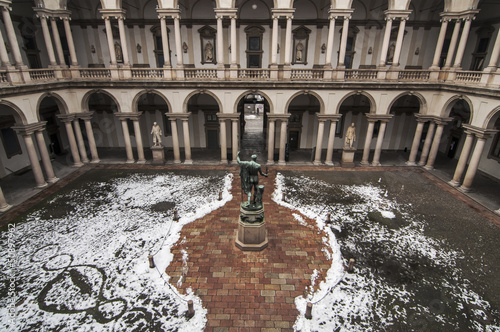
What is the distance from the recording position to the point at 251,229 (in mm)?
11711

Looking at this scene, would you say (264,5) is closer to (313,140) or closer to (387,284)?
(313,140)

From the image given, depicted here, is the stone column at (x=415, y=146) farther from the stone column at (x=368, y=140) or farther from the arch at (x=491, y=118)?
the arch at (x=491, y=118)

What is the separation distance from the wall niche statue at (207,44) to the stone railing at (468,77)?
18.9m

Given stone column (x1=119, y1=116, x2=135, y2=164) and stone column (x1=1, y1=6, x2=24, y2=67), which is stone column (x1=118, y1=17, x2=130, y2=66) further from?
stone column (x1=1, y1=6, x2=24, y2=67)

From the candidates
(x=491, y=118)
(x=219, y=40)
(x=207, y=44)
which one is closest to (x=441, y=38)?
(x=491, y=118)

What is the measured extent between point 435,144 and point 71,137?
94.3 feet

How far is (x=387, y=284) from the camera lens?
10.3m

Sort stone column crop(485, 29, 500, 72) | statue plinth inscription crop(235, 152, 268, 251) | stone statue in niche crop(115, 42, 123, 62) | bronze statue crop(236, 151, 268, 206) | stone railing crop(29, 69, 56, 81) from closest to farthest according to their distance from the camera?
bronze statue crop(236, 151, 268, 206), statue plinth inscription crop(235, 152, 268, 251), stone column crop(485, 29, 500, 72), stone railing crop(29, 69, 56, 81), stone statue in niche crop(115, 42, 123, 62)

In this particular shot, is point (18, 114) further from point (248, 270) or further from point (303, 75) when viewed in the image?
point (303, 75)

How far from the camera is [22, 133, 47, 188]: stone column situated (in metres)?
16.8

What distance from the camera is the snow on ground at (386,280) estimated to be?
8844 mm

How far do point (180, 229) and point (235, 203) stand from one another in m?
3.83

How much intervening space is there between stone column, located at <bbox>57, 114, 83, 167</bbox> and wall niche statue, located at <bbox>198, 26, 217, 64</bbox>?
11622 mm

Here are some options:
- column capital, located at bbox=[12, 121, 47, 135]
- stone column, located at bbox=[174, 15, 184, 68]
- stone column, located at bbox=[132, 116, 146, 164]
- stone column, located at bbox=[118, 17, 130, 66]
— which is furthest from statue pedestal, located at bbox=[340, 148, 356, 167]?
column capital, located at bbox=[12, 121, 47, 135]
